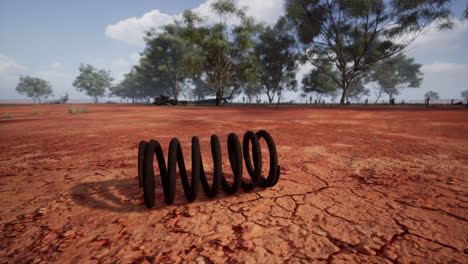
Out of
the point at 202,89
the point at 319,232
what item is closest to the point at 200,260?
the point at 319,232

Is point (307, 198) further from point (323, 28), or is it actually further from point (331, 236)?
point (323, 28)

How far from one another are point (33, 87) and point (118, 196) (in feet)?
435

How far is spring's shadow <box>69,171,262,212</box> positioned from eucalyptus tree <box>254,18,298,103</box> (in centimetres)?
3445

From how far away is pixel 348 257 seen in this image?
1.41 m

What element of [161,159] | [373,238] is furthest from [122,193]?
[373,238]

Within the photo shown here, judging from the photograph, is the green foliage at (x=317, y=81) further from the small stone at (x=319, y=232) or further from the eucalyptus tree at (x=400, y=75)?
the small stone at (x=319, y=232)

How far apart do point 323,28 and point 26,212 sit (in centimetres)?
3352

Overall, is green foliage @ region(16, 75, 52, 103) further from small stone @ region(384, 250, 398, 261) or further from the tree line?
small stone @ region(384, 250, 398, 261)

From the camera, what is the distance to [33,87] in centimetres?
9344

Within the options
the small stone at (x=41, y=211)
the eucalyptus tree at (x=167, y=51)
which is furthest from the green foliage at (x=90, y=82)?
the small stone at (x=41, y=211)

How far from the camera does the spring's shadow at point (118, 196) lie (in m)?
2.23

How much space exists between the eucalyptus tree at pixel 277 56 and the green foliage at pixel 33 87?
11225 centimetres

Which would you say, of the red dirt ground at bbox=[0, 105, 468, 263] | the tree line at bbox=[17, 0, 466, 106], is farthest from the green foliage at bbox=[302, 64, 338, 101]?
the red dirt ground at bbox=[0, 105, 468, 263]

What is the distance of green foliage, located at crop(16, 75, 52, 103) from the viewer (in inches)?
3634
